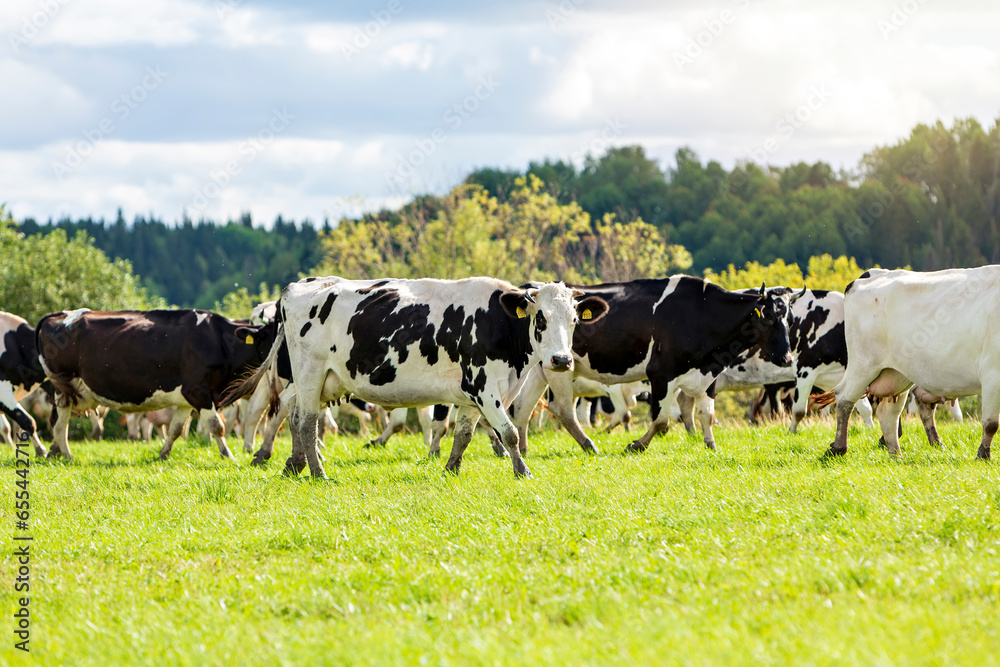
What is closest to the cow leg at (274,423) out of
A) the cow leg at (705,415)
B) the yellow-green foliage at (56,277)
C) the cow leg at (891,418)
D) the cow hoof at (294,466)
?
the cow hoof at (294,466)

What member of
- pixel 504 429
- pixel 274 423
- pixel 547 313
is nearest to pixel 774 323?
pixel 547 313

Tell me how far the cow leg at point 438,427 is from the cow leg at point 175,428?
3.96 meters

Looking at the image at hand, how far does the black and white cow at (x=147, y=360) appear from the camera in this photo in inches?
634

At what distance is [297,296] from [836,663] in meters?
9.22

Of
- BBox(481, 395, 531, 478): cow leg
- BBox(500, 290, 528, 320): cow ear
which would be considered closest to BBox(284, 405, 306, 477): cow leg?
BBox(481, 395, 531, 478): cow leg

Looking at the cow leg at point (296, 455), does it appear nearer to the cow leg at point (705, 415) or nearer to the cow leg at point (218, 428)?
the cow leg at point (218, 428)

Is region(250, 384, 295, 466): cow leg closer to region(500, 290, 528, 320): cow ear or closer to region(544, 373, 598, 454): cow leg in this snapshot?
region(544, 373, 598, 454): cow leg

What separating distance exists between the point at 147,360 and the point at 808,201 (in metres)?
70.3

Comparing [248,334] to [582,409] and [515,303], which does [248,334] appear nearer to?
[515,303]

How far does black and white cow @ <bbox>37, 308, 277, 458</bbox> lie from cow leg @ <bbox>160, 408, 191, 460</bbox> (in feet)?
0.06

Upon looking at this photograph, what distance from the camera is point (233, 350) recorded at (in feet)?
54.1

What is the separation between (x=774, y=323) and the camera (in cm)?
1622

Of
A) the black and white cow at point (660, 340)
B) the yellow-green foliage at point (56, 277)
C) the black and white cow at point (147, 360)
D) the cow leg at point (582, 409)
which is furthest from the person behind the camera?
the yellow-green foliage at point (56, 277)

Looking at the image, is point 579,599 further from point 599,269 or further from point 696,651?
→ point 599,269
